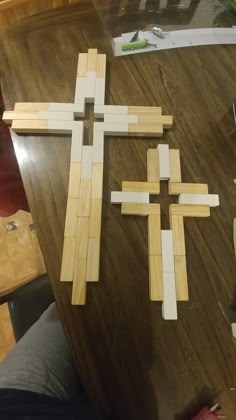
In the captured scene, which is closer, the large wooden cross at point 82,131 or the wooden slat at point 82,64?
the large wooden cross at point 82,131

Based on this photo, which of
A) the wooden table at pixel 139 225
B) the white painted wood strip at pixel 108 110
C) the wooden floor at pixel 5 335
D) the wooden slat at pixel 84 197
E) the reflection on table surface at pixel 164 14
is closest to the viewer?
the wooden table at pixel 139 225

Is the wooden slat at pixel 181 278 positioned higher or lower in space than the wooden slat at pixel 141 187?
lower

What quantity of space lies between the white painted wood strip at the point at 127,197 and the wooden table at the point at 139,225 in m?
0.03

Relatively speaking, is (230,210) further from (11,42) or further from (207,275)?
(11,42)

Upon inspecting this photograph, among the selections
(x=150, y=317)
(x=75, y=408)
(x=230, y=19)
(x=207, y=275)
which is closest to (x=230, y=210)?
(x=207, y=275)

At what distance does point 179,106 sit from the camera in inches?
30.7

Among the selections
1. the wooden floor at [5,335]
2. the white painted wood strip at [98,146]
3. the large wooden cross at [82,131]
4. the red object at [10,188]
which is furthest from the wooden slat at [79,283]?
the wooden floor at [5,335]

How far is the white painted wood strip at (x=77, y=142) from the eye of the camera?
26.7 inches

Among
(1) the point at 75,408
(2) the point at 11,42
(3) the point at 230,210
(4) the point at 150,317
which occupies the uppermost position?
(2) the point at 11,42

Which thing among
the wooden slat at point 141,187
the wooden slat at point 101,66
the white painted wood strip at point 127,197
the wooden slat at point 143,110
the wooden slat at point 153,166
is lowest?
the white painted wood strip at point 127,197

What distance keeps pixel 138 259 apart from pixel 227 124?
420 millimetres

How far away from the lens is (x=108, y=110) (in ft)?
2.43

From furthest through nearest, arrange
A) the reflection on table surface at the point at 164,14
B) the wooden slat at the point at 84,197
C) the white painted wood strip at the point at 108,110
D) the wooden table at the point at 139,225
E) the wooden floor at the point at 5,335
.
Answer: the wooden floor at the point at 5,335 → the reflection on table surface at the point at 164,14 → the white painted wood strip at the point at 108,110 → the wooden slat at the point at 84,197 → the wooden table at the point at 139,225

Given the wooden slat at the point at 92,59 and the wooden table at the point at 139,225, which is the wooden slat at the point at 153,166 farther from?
the wooden slat at the point at 92,59
